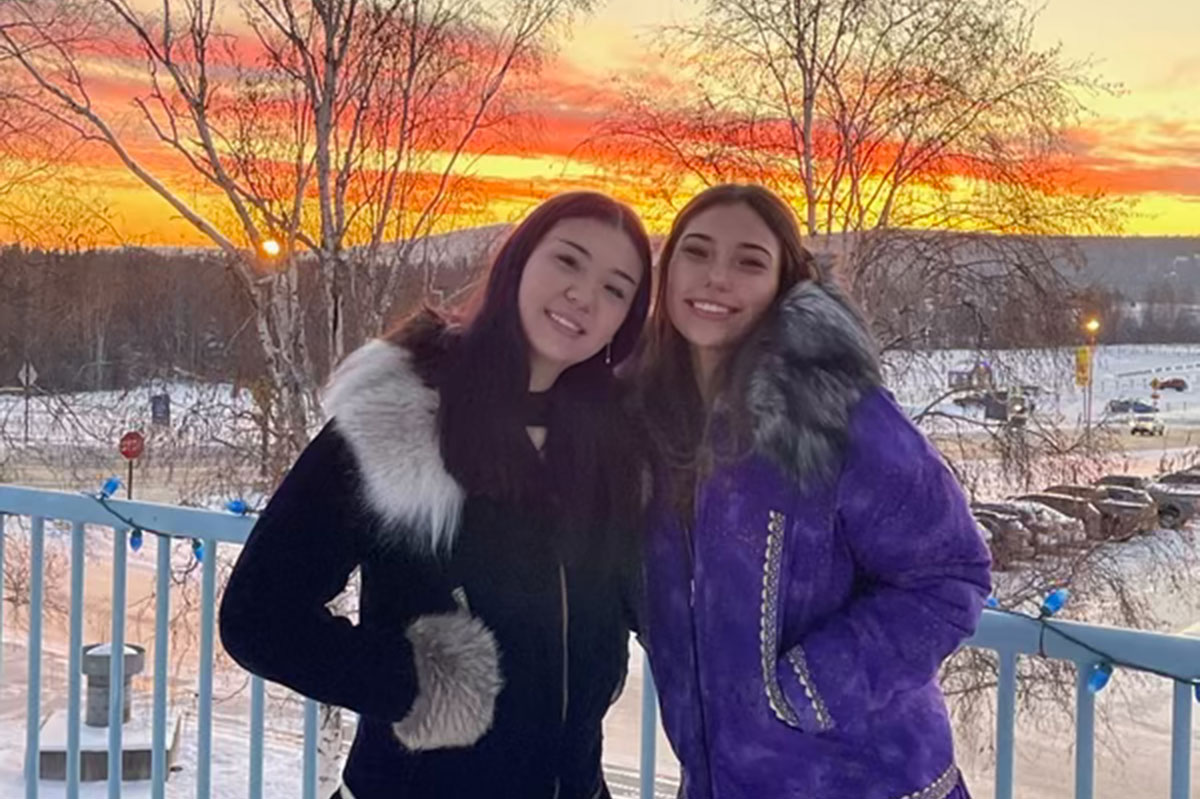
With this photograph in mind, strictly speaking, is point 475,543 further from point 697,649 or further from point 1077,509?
point 1077,509

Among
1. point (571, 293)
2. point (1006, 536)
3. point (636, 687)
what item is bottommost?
point (636, 687)

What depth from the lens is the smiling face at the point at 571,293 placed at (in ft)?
5.26

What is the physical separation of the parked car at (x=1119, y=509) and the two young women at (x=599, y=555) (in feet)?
25.6

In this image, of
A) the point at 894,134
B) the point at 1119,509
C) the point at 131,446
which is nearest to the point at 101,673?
the point at 131,446

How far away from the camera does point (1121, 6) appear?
25.1 feet

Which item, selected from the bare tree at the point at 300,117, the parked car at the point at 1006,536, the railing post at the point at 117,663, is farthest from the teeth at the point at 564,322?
the parked car at the point at 1006,536

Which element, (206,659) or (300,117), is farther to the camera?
(300,117)

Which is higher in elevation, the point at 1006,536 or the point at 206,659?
the point at 206,659

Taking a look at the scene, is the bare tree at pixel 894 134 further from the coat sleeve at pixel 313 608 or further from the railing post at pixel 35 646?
the coat sleeve at pixel 313 608

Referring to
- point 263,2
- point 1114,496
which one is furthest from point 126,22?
point 1114,496

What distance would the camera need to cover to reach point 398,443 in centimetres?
149

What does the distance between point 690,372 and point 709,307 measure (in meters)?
0.13

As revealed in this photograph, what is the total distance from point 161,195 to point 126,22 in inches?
46.3

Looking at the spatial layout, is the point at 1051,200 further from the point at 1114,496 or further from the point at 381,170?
the point at 381,170
